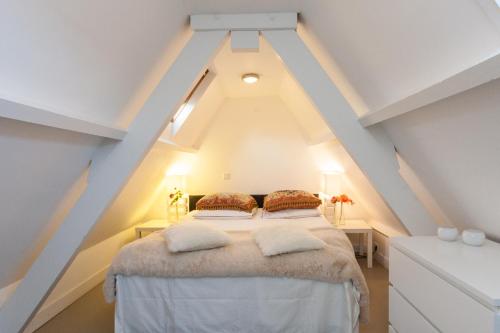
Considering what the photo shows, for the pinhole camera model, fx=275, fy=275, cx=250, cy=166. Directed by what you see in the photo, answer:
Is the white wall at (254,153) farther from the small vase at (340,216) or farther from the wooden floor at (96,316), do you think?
the wooden floor at (96,316)

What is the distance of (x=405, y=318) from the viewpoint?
1.42 metres

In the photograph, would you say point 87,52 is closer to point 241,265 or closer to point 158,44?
point 158,44

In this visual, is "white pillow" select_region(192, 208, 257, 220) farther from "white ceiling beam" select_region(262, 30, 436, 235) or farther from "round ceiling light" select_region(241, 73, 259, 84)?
"white ceiling beam" select_region(262, 30, 436, 235)

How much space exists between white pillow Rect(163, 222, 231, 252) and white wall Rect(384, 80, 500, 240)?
1.40 meters

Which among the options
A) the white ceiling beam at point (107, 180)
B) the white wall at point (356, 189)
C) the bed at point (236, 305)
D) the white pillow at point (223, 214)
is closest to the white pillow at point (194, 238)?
the bed at point (236, 305)

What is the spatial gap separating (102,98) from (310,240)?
1.61 meters

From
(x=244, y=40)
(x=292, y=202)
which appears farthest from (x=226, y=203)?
(x=244, y=40)

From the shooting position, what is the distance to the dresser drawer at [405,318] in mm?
1271

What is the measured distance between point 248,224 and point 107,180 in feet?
4.78

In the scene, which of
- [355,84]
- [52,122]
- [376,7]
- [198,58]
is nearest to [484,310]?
[376,7]

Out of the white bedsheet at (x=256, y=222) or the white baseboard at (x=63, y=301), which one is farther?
the white bedsheet at (x=256, y=222)

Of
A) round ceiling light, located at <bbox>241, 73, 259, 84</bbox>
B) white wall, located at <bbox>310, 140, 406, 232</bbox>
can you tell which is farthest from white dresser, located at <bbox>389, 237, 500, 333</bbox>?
round ceiling light, located at <bbox>241, 73, 259, 84</bbox>

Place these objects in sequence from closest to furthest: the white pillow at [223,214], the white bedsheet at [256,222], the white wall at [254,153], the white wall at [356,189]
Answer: the white bedsheet at [256,222]
the white wall at [356,189]
the white pillow at [223,214]
the white wall at [254,153]

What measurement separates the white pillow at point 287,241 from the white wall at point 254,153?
73.3 inches
